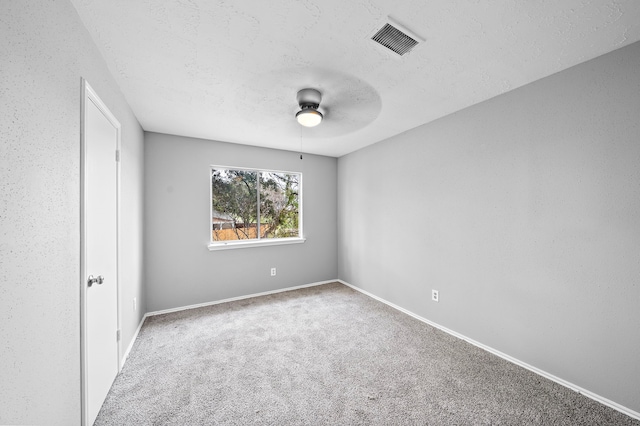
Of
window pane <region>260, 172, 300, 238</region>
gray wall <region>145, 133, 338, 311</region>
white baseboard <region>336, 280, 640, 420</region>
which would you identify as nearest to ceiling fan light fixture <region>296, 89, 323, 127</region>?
gray wall <region>145, 133, 338, 311</region>

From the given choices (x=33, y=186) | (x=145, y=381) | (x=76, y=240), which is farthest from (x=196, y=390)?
(x=33, y=186)

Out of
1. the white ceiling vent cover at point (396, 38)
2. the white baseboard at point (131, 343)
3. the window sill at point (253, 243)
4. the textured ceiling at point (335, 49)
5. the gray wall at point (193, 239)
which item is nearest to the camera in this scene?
the textured ceiling at point (335, 49)

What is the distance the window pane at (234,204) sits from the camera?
3.73 meters

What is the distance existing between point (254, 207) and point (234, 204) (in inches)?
12.4

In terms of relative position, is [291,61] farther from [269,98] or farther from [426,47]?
[426,47]

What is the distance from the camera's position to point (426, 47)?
1640mm

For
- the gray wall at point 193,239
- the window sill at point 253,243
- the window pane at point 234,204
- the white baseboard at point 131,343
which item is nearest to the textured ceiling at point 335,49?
the gray wall at point 193,239

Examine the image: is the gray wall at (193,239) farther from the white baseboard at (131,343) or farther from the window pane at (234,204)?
the white baseboard at (131,343)

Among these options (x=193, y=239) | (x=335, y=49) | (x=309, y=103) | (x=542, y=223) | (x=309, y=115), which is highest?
(x=335, y=49)

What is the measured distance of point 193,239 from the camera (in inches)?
137

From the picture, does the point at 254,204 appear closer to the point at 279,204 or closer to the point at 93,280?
the point at 279,204

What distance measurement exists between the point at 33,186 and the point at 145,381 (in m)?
1.74

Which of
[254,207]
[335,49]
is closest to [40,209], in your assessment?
[335,49]

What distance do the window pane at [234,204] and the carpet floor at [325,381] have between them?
4.42ft
